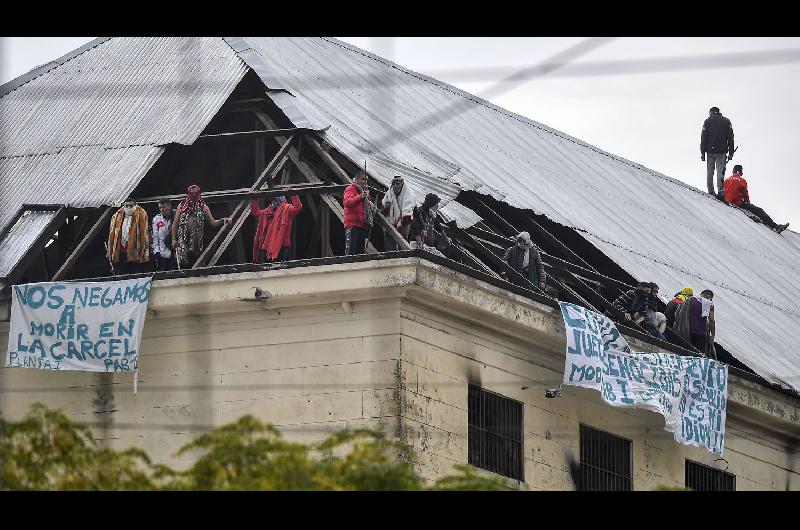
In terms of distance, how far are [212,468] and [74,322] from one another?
29.2 feet

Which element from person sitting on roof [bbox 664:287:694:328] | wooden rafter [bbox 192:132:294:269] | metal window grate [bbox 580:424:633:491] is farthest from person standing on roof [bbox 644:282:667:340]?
wooden rafter [bbox 192:132:294:269]

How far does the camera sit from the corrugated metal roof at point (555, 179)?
3011 cm

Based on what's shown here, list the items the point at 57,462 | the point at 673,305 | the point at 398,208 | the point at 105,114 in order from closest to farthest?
the point at 57,462
the point at 398,208
the point at 105,114
the point at 673,305

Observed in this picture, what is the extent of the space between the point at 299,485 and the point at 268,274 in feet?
28.2

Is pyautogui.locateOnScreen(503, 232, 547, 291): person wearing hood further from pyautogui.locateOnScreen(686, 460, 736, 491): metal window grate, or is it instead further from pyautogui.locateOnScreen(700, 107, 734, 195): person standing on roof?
pyautogui.locateOnScreen(700, 107, 734, 195): person standing on roof

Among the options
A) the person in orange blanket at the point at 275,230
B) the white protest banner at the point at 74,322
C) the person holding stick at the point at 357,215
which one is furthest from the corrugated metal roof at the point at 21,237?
the person holding stick at the point at 357,215

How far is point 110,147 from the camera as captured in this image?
28.6 meters

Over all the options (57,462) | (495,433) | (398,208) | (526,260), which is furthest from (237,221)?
(57,462)

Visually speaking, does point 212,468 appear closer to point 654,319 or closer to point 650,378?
point 650,378

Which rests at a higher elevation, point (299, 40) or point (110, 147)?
point (299, 40)

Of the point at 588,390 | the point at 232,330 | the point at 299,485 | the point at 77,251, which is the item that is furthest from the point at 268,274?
the point at 299,485

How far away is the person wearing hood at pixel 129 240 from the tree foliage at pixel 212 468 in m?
8.43

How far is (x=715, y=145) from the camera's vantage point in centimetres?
4559

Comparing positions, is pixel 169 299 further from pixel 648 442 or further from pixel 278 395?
pixel 648 442
